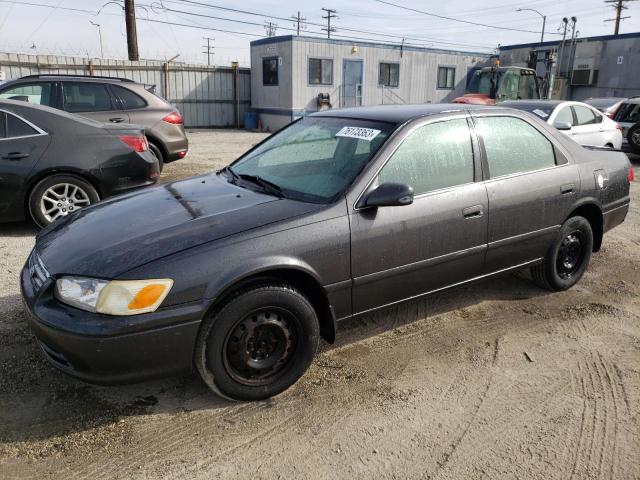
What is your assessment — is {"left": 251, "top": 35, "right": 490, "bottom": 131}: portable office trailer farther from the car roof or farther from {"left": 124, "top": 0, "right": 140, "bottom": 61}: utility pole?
the car roof

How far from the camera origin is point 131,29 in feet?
71.9

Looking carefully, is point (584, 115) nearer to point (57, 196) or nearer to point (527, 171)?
point (527, 171)

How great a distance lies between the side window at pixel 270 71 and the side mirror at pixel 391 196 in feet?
62.2

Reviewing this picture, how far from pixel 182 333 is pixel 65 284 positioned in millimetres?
641

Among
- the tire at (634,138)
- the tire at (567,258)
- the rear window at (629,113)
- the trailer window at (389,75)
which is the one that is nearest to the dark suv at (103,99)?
the tire at (567,258)

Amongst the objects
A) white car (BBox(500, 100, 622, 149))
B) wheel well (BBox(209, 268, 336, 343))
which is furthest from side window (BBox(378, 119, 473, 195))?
white car (BBox(500, 100, 622, 149))

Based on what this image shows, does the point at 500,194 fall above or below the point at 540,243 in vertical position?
above

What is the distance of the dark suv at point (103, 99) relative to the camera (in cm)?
806

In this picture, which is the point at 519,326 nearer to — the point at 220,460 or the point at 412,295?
the point at 412,295

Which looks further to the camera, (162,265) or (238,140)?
(238,140)

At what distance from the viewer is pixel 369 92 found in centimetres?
2222

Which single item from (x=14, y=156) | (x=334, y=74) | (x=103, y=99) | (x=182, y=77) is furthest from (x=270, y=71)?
(x=14, y=156)

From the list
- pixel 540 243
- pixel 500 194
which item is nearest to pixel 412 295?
pixel 500 194

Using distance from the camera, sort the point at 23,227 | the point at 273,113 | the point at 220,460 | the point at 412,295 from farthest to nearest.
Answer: the point at 273,113
the point at 23,227
the point at 412,295
the point at 220,460
